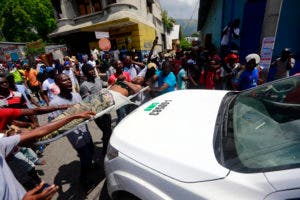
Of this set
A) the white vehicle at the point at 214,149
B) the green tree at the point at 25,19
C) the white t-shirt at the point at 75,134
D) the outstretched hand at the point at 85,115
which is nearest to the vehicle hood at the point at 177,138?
the white vehicle at the point at 214,149

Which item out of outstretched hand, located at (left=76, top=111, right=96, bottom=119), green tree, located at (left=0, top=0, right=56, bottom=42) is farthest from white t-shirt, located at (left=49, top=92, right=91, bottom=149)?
green tree, located at (left=0, top=0, right=56, bottom=42)

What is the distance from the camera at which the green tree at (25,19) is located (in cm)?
3275

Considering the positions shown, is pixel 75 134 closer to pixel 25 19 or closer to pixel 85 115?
pixel 85 115

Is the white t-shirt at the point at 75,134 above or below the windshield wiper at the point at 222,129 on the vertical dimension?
below

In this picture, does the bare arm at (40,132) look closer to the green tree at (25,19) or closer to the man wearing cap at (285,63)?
the man wearing cap at (285,63)

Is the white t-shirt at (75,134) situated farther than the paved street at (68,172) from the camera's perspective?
No

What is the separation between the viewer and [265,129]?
160 cm

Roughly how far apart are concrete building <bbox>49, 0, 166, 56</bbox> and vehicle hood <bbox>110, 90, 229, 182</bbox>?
14.0 meters

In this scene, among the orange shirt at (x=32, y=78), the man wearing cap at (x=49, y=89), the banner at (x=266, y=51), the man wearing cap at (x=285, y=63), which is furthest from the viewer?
the orange shirt at (x=32, y=78)

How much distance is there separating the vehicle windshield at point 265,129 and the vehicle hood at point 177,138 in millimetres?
153

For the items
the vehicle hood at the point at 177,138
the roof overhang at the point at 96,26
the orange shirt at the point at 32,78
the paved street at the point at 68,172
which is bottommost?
the paved street at the point at 68,172

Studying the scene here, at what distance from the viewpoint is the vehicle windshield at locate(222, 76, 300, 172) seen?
1.27 metres

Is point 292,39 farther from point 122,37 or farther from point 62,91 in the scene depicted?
point 122,37

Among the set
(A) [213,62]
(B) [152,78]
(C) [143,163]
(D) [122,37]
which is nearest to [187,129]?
(C) [143,163]
